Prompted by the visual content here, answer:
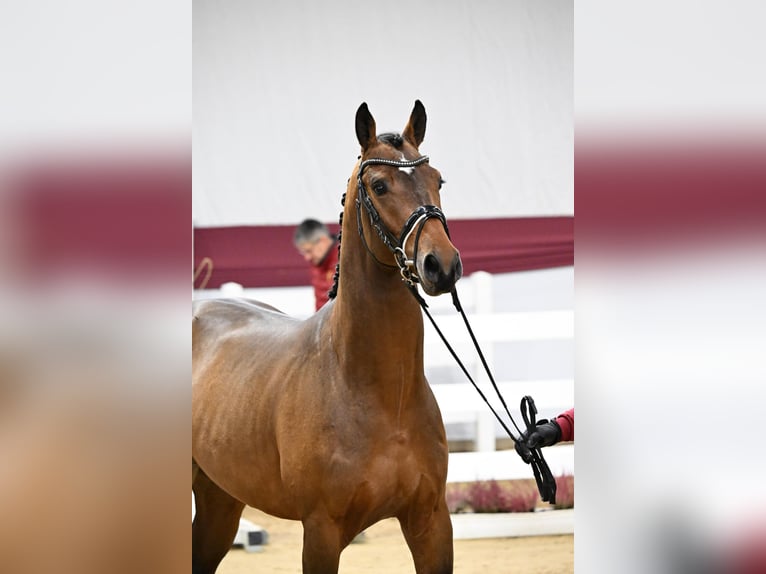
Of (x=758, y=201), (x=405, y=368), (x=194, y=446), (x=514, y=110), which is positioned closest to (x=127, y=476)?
(x=758, y=201)

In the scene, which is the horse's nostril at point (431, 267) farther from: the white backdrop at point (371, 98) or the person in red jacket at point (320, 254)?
the white backdrop at point (371, 98)

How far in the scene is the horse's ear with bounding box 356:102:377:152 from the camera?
7.00 ft

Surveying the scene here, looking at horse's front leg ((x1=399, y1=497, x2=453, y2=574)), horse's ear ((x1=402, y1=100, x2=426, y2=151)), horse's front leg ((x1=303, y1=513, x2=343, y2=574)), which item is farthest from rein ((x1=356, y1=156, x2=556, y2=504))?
horse's front leg ((x1=303, y1=513, x2=343, y2=574))

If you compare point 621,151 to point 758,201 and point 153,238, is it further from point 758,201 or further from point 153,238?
point 153,238

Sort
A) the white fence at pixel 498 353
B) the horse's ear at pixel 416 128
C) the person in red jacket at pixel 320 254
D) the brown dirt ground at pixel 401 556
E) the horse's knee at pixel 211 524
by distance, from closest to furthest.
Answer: the horse's ear at pixel 416 128, the horse's knee at pixel 211 524, the brown dirt ground at pixel 401 556, the person in red jacket at pixel 320 254, the white fence at pixel 498 353

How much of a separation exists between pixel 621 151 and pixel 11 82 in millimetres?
479

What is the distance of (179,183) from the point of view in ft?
2.38

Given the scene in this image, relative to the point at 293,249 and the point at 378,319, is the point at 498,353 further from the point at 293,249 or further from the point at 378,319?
the point at 378,319

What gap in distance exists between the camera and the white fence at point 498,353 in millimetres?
5047

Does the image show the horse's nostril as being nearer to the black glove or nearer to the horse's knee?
the black glove

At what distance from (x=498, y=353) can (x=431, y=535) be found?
4.28m

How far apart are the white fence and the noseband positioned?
9.73ft

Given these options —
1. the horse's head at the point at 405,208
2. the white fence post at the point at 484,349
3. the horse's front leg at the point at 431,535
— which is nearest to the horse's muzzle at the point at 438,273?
the horse's head at the point at 405,208

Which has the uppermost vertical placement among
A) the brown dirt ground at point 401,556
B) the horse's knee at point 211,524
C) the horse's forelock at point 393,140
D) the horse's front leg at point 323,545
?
the horse's forelock at point 393,140
